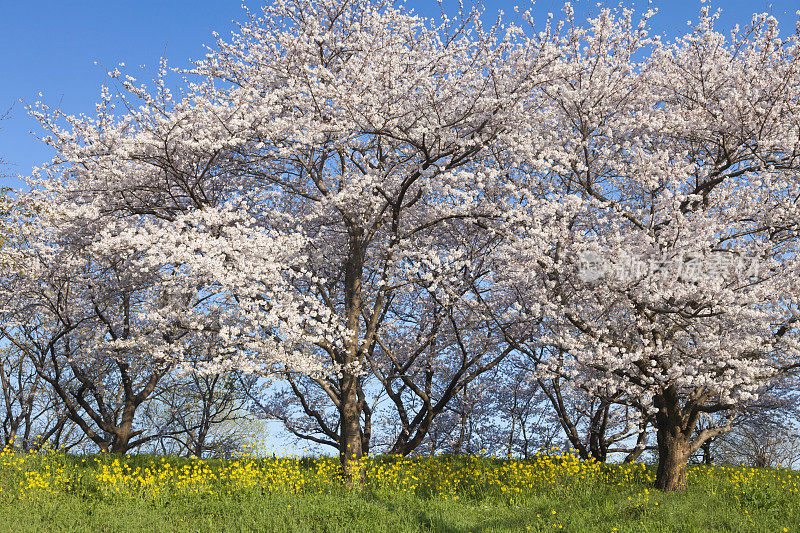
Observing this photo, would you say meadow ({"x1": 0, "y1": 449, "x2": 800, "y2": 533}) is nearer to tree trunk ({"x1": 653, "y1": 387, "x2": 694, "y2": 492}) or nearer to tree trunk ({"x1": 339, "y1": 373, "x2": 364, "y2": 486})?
tree trunk ({"x1": 653, "y1": 387, "x2": 694, "y2": 492})

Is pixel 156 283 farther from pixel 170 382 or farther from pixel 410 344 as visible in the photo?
pixel 170 382

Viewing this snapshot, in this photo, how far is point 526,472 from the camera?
40.7 feet

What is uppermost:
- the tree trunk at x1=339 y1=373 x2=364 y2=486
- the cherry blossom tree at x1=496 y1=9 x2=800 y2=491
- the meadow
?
the cherry blossom tree at x1=496 y1=9 x2=800 y2=491

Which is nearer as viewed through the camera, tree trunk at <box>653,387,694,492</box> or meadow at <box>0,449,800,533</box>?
meadow at <box>0,449,800,533</box>

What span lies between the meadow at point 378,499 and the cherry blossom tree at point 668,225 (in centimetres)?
191

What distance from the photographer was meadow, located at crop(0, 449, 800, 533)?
30.3ft

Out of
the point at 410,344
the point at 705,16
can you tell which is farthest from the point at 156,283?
the point at 705,16

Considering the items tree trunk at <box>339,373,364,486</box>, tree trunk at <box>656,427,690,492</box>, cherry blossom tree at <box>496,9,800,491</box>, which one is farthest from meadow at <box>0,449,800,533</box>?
cherry blossom tree at <box>496,9,800,491</box>

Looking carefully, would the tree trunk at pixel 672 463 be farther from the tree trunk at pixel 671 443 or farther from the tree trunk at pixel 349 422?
the tree trunk at pixel 349 422

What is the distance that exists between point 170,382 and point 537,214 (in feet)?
62.6

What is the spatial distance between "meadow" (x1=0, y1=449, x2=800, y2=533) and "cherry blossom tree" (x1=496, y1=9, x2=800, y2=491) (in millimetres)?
1913

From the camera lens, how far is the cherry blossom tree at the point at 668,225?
11477mm

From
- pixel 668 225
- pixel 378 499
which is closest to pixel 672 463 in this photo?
pixel 668 225

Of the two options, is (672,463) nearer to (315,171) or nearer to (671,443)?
(671,443)
